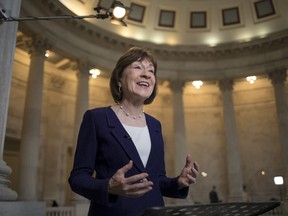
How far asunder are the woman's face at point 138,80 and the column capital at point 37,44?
1671 cm

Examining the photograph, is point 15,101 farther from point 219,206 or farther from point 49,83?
point 219,206

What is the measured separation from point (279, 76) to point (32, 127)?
1765 centimetres

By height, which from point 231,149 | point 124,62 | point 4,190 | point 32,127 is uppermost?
point 32,127

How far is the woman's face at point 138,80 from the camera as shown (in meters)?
2.68

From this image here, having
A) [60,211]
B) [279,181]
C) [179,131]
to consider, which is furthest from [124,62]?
[279,181]

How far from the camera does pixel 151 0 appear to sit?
25.1 metres

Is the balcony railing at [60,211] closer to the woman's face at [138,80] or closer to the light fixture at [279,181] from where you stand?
the light fixture at [279,181]

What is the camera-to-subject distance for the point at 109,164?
2387mm

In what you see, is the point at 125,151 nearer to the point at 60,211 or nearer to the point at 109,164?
the point at 109,164

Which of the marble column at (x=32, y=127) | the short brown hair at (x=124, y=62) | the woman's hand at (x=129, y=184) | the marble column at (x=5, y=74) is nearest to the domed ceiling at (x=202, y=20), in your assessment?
the marble column at (x=32, y=127)

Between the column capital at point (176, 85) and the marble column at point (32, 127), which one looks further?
the column capital at point (176, 85)

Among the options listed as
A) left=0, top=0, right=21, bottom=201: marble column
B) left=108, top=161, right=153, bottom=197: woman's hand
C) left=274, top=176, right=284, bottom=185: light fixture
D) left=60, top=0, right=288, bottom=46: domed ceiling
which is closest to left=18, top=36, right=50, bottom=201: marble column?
left=60, top=0, right=288, bottom=46: domed ceiling

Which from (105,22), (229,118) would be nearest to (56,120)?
(105,22)

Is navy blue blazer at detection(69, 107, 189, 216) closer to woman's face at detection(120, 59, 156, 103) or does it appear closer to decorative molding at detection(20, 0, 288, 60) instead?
woman's face at detection(120, 59, 156, 103)
